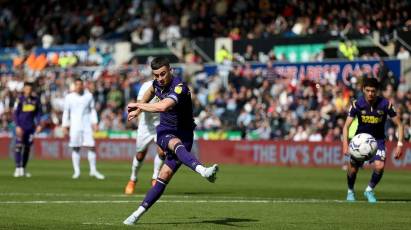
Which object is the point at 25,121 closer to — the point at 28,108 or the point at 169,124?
the point at 28,108

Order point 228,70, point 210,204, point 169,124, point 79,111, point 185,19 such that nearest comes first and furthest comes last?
point 169,124 < point 210,204 < point 79,111 < point 228,70 < point 185,19

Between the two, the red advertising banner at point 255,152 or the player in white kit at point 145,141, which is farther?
the red advertising banner at point 255,152

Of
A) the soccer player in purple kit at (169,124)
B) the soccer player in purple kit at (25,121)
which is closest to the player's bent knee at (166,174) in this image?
the soccer player in purple kit at (169,124)

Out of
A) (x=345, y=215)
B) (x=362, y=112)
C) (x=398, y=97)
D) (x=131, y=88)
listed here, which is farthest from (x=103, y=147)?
(x=345, y=215)

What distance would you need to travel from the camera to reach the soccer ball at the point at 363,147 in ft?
58.5

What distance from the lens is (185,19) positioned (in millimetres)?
44688

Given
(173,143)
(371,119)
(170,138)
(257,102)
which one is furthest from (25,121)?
(173,143)

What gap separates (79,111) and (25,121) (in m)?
2.21

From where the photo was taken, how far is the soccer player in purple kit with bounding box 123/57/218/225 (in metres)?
13.5

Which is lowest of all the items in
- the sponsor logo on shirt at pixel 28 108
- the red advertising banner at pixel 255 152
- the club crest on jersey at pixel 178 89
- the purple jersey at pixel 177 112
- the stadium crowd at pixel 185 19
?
the red advertising banner at pixel 255 152

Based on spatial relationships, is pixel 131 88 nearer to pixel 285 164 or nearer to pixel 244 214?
pixel 285 164

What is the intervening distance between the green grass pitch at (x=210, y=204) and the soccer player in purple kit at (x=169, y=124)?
1.63ft

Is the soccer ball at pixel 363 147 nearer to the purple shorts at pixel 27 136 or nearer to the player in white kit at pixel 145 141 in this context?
the player in white kit at pixel 145 141

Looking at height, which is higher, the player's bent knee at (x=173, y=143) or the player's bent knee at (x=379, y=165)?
the player's bent knee at (x=173, y=143)
